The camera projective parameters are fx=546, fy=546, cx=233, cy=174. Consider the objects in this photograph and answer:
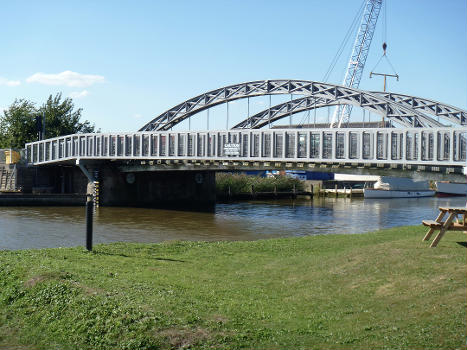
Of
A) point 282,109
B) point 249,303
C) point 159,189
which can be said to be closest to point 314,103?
point 282,109

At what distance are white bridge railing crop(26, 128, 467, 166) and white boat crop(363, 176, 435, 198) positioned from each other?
3561 cm

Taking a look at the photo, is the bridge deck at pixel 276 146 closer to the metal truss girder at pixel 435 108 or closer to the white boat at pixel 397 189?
the metal truss girder at pixel 435 108

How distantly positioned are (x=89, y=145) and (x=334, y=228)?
29.9 metres

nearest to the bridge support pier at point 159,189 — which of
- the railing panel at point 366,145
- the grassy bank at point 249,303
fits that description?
the railing panel at point 366,145

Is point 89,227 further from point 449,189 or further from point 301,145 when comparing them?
point 449,189

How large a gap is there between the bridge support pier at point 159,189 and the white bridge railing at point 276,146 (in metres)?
3.43

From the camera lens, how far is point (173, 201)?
6116cm

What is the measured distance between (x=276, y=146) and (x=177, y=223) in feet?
32.9

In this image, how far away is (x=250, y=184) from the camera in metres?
72.1

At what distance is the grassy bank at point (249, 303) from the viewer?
347 inches

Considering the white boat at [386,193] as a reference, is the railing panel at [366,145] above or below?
above

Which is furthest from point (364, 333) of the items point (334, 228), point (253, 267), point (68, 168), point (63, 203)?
point (68, 168)

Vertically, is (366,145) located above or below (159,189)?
above

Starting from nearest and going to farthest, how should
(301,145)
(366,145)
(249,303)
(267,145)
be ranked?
(249,303), (366,145), (301,145), (267,145)
